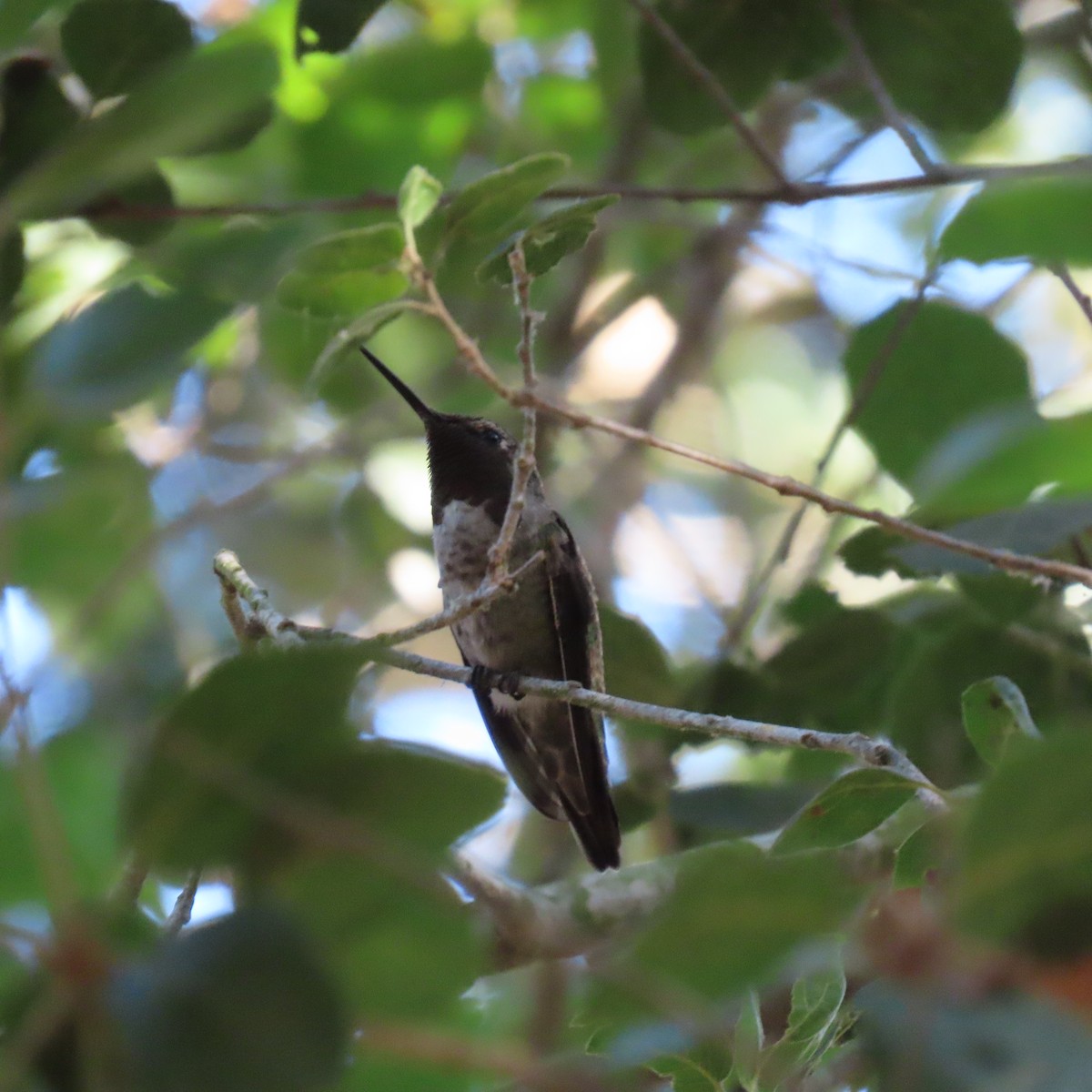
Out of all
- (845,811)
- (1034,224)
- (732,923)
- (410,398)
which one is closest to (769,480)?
(845,811)

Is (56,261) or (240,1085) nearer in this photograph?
(240,1085)

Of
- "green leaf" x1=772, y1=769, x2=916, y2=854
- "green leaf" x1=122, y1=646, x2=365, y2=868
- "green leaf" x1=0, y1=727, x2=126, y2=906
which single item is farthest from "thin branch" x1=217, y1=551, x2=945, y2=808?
"green leaf" x1=122, y1=646, x2=365, y2=868

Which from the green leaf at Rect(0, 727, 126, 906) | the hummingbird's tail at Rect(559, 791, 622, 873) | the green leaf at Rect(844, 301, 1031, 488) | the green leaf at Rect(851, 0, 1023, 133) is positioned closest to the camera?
the green leaf at Rect(0, 727, 126, 906)

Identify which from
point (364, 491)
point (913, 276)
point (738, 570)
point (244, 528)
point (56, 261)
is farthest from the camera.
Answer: point (738, 570)

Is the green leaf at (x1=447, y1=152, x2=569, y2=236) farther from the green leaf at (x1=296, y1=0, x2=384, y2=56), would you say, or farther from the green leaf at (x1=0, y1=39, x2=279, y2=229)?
the green leaf at (x1=0, y1=39, x2=279, y2=229)

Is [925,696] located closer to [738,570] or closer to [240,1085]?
[240,1085]

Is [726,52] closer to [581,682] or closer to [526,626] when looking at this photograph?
[581,682]

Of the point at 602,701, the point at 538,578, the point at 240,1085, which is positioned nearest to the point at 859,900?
the point at 240,1085

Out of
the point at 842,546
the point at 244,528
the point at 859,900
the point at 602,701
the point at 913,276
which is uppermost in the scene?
the point at 859,900
